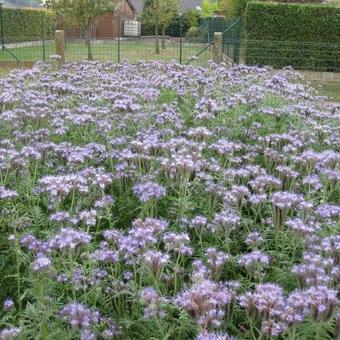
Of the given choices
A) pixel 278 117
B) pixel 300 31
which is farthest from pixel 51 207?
pixel 300 31

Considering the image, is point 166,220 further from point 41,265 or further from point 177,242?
point 41,265

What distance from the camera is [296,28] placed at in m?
20.1

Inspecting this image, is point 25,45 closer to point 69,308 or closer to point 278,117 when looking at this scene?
point 278,117

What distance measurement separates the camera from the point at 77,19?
29.2m

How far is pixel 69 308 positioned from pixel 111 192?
2.19 m

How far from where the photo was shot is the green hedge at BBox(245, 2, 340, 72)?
18.8 metres

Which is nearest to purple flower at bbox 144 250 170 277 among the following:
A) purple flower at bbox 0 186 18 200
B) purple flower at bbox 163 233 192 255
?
purple flower at bbox 163 233 192 255

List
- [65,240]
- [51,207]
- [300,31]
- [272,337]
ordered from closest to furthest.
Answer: [272,337] → [65,240] → [51,207] → [300,31]

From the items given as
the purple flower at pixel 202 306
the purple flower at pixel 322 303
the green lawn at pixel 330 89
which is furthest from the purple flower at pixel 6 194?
the green lawn at pixel 330 89

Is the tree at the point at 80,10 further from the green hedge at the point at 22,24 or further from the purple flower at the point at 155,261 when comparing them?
the purple flower at the point at 155,261

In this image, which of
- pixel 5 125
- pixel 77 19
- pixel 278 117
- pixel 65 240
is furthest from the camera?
pixel 77 19

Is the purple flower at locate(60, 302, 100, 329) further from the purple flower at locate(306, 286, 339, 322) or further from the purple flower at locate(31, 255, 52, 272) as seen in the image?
the purple flower at locate(306, 286, 339, 322)

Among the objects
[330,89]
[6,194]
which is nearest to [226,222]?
[6,194]

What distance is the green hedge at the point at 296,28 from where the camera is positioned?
18844 mm
